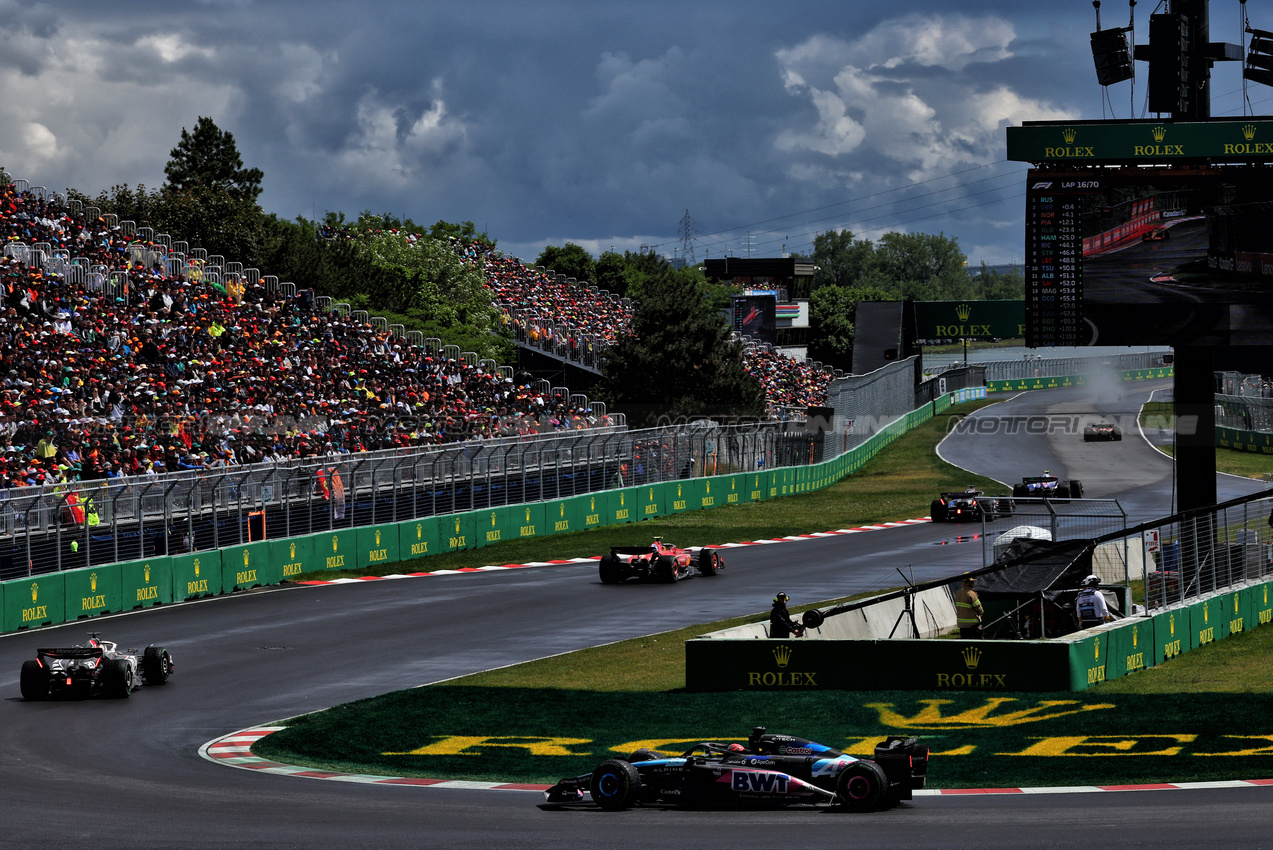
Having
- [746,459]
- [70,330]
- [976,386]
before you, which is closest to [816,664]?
[70,330]

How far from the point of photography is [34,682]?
19.5 metres

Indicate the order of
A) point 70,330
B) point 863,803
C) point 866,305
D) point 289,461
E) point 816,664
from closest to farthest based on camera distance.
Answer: point 863,803 → point 816,664 → point 289,461 → point 70,330 → point 866,305

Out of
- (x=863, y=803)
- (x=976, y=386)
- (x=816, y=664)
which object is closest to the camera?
(x=863, y=803)

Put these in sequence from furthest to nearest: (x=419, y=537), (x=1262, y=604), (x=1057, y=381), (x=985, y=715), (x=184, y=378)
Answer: (x=1057, y=381) < (x=419, y=537) < (x=184, y=378) < (x=1262, y=604) < (x=985, y=715)

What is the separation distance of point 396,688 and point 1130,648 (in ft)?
33.1

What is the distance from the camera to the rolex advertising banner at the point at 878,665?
709 inches

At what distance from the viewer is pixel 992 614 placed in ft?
70.6

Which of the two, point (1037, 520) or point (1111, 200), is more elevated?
point (1111, 200)

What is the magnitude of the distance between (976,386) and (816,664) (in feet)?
259

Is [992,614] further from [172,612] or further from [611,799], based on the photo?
[172,612]

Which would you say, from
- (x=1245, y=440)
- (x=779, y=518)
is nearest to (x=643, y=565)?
(x=779, y=518)

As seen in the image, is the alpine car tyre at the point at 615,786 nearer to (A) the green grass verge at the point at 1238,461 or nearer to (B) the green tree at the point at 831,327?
(A) the green grass verge at the point at 1238,461

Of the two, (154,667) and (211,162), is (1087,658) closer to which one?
(154,667)

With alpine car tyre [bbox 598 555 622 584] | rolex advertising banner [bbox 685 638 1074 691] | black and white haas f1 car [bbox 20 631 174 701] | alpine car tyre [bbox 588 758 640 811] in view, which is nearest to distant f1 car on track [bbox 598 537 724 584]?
alpine car tyre [bbox 598 555 622 584]
